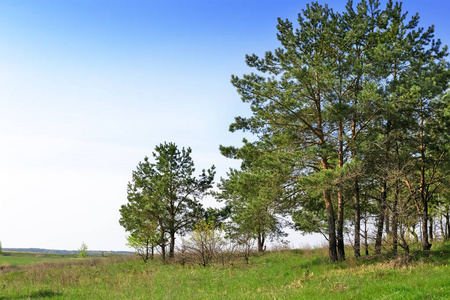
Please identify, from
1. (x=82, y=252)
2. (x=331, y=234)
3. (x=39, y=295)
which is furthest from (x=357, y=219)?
(x=82, y=252)

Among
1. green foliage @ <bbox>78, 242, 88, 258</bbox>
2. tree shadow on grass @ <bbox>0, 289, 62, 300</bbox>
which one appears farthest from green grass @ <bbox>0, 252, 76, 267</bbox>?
tree shadow on grass @ <bbox>0, 289, 62, 300</bbox>

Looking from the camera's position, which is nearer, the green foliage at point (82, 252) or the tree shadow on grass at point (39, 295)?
the tree shadow on grass at point (39, 295)

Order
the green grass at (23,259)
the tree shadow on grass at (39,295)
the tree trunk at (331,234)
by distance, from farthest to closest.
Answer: the green grass at (23,259), the tree trunk at (331,234), the tree shadow on grass at (39,295)

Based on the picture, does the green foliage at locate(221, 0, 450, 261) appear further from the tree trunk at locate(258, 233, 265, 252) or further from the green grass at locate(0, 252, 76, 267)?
the green grass at locate(0, 252, 76, 267)

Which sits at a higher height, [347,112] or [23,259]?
[347,112]

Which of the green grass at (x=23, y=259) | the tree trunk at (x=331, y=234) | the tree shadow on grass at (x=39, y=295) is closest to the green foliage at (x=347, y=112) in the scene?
the tree trunk at (x=331, y=234)

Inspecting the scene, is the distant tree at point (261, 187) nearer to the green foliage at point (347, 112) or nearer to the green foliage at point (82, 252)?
the green foliage at point (347, 112)

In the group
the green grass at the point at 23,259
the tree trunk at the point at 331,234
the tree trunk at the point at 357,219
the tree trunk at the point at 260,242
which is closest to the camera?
the tree trunk at the point at 331,234

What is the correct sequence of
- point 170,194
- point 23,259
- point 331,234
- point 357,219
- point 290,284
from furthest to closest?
1. point 23,259
2. point 170,194
3. point 357,219
4. point 331,234
5. point 290,284

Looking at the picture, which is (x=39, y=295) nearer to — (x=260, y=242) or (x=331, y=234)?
(x=331, y=234)

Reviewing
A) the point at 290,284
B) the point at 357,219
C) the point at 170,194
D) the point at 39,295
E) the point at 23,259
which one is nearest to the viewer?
the point at 290,284

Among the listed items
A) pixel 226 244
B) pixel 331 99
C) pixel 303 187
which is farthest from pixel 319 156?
pixel 226 244

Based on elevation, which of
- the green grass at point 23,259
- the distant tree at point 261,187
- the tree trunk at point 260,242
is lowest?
the green grass at point 23,259

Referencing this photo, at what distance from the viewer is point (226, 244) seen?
67.8 feet
